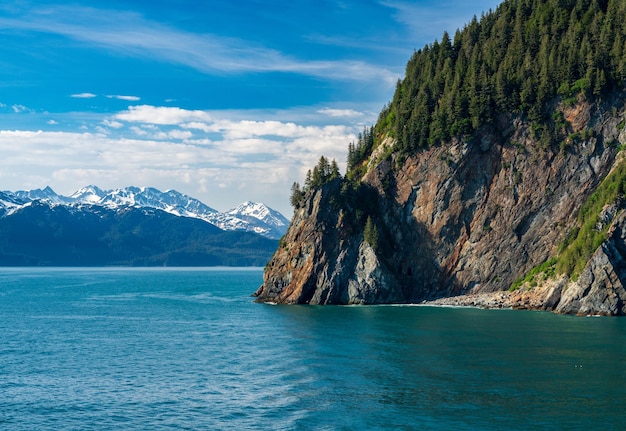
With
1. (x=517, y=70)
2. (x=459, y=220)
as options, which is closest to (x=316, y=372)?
(x=459, y=220)

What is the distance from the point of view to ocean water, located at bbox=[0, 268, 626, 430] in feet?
183

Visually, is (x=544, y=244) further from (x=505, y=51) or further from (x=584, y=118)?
(x=505, y=51)

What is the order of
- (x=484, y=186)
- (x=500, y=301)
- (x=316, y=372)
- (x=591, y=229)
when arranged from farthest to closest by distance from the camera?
1. (x=484, y=186)
2. (x=500, y=301)
3. (x=591, y=229)
4. (x=316, y=372)

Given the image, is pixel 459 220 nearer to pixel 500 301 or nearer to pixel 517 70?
pixel 500 301

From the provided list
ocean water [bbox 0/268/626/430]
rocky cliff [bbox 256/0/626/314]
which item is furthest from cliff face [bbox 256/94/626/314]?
→ ocean water [bbox 0/268/626/430]

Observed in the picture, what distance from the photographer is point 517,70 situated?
161 metres

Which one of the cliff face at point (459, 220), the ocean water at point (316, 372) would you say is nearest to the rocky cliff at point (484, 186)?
the cliff face at point (459, 220)

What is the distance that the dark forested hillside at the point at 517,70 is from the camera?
6004 inches

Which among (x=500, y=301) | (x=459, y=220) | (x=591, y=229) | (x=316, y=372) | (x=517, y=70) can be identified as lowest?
(x=316, y=372)

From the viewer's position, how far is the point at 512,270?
5832 inches

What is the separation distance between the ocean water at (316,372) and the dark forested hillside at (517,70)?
56512 mm

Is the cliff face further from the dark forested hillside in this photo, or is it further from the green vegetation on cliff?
the green vegetation on cliff

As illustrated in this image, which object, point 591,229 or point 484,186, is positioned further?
point 484,186

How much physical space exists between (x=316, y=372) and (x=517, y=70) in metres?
115
